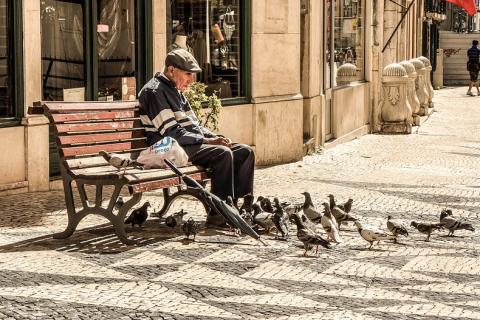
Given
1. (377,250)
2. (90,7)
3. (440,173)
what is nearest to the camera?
(377,250)

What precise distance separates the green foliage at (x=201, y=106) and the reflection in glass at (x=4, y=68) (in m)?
1.80

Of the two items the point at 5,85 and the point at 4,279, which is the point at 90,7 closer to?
the point at 5,85

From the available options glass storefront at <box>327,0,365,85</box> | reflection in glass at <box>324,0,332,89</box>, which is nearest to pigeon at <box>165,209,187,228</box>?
reflection in glass at <box>324,0,332,89</box>

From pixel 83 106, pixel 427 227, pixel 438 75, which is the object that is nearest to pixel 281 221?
pixel 427 227

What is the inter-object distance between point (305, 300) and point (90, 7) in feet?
21.0

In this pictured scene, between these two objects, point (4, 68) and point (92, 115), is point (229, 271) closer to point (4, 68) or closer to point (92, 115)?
A: point (92, 115)

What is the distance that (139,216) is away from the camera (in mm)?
8852

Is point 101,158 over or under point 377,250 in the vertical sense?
over

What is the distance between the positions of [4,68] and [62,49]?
0.95 m

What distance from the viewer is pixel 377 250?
324 inches

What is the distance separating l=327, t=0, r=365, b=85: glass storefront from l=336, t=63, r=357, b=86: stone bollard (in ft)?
0.27

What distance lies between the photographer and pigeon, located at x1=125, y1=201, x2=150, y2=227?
8840mm

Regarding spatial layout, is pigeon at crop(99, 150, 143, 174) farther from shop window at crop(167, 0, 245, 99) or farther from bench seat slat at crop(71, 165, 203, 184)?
shop window at crop(167, 0, 245, 99)

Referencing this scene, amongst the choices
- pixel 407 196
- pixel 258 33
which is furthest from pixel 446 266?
pixel 258 33
